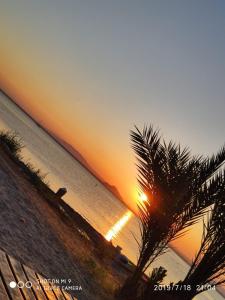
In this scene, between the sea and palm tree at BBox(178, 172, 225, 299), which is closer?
palm tree at BBox(178, 172, 225, 299)

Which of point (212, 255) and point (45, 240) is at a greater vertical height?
point (212, 255)

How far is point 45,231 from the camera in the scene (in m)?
7.90

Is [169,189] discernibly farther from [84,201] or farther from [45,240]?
[84,201]

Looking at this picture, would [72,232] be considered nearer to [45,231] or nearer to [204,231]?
[45,231]

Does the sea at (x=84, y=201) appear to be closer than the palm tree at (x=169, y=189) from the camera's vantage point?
No

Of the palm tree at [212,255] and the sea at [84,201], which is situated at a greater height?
the palm tree at [212,255]

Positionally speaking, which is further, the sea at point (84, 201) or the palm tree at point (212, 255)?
the sea at point (84, 201)

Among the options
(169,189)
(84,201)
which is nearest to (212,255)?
(169,189)

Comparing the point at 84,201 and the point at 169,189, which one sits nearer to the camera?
the point at 169,189

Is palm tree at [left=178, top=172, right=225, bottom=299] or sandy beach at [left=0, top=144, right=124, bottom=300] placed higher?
palm tree at [left=178, top=172, right=225, bottom=299]

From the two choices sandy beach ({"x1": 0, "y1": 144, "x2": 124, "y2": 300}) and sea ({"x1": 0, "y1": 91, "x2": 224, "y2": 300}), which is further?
sea ({"x1": 0, "y1": 91, "x2": 224, "y2": 300})

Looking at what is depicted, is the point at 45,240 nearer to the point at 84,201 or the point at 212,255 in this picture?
the point at 212,255

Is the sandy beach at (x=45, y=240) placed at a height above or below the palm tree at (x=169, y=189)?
below

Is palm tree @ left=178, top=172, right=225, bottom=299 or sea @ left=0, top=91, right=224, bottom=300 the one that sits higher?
palm tree @ left=178, top=172, right=225, bottom=299
